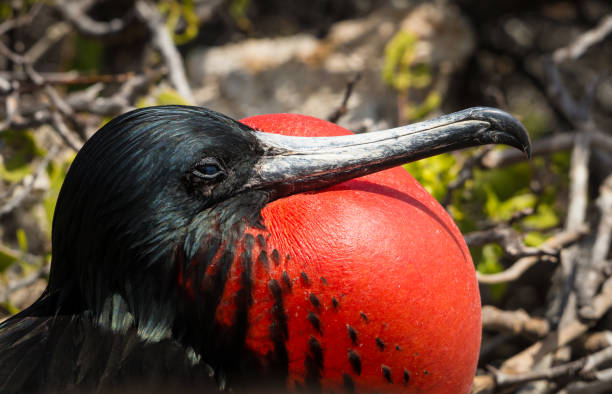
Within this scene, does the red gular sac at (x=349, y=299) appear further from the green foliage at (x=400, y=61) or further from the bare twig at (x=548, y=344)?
the green foliage at (x=400, y=61)

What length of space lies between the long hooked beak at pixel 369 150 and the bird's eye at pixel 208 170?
0.15ft

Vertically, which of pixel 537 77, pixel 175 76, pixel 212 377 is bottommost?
pixel 212 377

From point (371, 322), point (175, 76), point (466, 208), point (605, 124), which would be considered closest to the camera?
point (371, 322)

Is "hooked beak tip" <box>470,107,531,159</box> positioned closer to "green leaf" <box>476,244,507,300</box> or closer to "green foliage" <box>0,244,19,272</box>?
"green leaf" <box>476,244,507,300</box>

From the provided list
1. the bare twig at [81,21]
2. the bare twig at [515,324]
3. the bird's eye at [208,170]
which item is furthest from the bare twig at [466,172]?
the bare twig at [81,21]

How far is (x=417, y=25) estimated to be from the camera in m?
2.50

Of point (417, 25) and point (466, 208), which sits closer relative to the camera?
point (466, 208)

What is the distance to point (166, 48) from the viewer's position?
1.94 metres

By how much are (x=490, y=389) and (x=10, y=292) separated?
3.32 ft

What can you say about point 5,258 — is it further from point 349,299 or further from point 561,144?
point 561,144

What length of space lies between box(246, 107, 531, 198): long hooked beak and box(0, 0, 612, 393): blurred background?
0.39m

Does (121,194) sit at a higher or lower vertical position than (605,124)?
lower

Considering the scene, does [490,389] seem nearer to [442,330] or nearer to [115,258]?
[442,330]

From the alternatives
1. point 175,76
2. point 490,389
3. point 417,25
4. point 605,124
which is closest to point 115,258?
point 490,389
